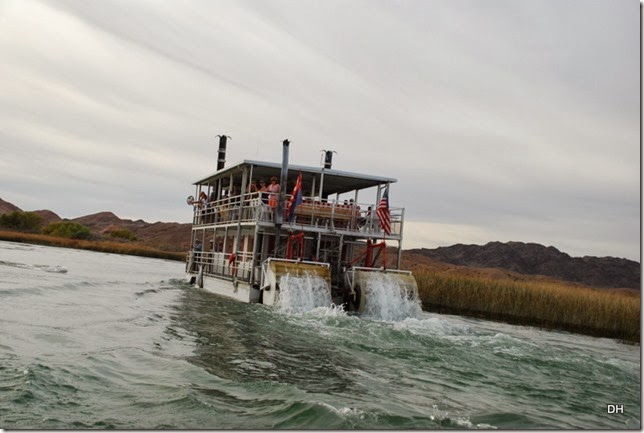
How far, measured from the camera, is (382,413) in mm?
7770

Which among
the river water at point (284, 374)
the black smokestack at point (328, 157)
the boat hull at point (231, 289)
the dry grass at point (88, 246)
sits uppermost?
the black smokestack at point (328, 157)

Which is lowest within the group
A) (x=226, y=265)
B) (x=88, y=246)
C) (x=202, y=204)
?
Answer: (x=88, y=246)

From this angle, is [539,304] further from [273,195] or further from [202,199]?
[202,199]

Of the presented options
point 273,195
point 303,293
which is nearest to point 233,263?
point 273,195

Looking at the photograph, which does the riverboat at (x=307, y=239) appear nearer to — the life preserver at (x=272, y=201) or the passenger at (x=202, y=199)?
the life preserver at (x=272, y=201)

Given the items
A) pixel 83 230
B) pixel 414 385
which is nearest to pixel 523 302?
pixel 414 385

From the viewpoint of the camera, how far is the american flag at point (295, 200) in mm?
19344

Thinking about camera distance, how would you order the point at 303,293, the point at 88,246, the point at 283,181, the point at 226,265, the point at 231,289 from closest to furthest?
the point at 303,293 < the point at 283,181 < the point at 231,289 < the point at 226,265 < the point at 88,246

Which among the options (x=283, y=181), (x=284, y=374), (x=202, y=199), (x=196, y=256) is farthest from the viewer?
(x=202, y=199)

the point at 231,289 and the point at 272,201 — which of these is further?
the point at 231,289

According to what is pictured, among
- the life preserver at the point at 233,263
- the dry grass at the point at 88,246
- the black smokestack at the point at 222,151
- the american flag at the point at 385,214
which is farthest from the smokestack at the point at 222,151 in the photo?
the dry grass at the point at 88,246

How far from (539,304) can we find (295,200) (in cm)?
1235

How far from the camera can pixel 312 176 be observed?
2305cm

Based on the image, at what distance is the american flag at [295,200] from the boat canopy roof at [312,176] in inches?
47.8
